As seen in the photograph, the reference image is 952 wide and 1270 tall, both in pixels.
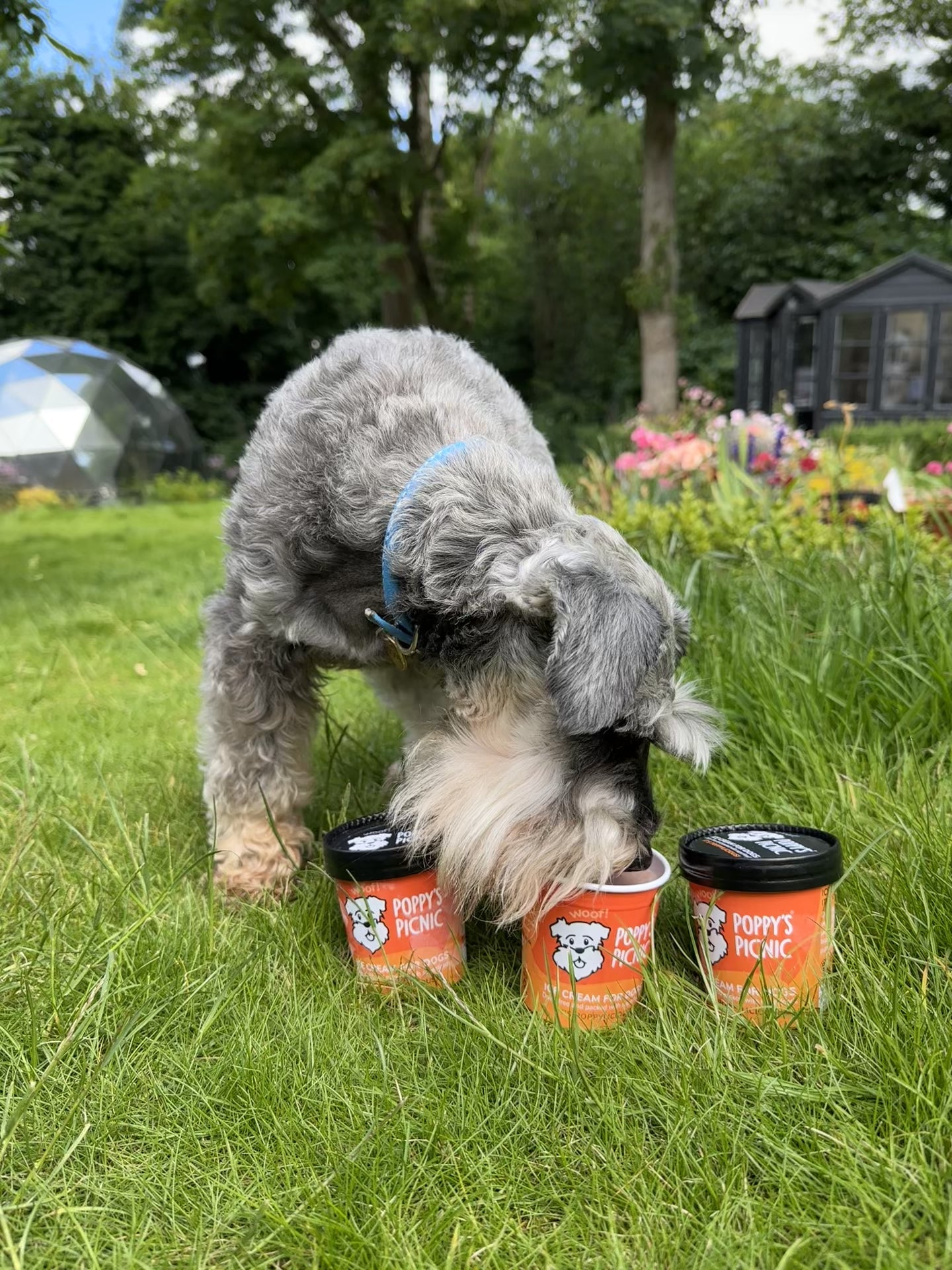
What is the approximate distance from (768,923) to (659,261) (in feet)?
51.2

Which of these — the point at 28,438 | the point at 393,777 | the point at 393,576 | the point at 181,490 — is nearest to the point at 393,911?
the point at 393,576

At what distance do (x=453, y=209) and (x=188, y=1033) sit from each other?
19910 millimetres

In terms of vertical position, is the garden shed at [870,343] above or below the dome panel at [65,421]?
above

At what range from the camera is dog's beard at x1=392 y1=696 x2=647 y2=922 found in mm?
2189

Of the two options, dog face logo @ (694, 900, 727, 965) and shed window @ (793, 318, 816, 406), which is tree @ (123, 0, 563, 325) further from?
dog face logo @ (694, 900, 727, 965)

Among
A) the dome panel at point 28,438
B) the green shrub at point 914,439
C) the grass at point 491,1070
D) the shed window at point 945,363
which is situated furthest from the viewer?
the dome panel at point 28,438

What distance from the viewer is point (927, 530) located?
508 centimetres

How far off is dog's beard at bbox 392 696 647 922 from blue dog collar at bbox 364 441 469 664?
0.27 metres

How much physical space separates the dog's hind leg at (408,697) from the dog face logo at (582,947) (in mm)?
952

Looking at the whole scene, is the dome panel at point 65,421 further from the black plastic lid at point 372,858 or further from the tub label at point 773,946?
the tub label at point 773,946

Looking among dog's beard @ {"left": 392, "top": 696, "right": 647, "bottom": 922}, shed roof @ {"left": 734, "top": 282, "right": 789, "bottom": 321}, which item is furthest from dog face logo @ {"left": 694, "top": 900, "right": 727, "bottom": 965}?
shed roof @ {"left": 734, "top": 282, "right": 789, "bottom": 321}

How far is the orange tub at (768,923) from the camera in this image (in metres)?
2.14

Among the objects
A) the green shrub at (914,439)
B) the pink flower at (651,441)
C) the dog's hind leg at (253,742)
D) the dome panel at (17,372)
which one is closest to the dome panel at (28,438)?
the dome panel at (17,372)

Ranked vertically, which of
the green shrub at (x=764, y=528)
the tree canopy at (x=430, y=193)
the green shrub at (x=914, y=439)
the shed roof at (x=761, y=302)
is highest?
the tree canopy at (x=430, y=193)
